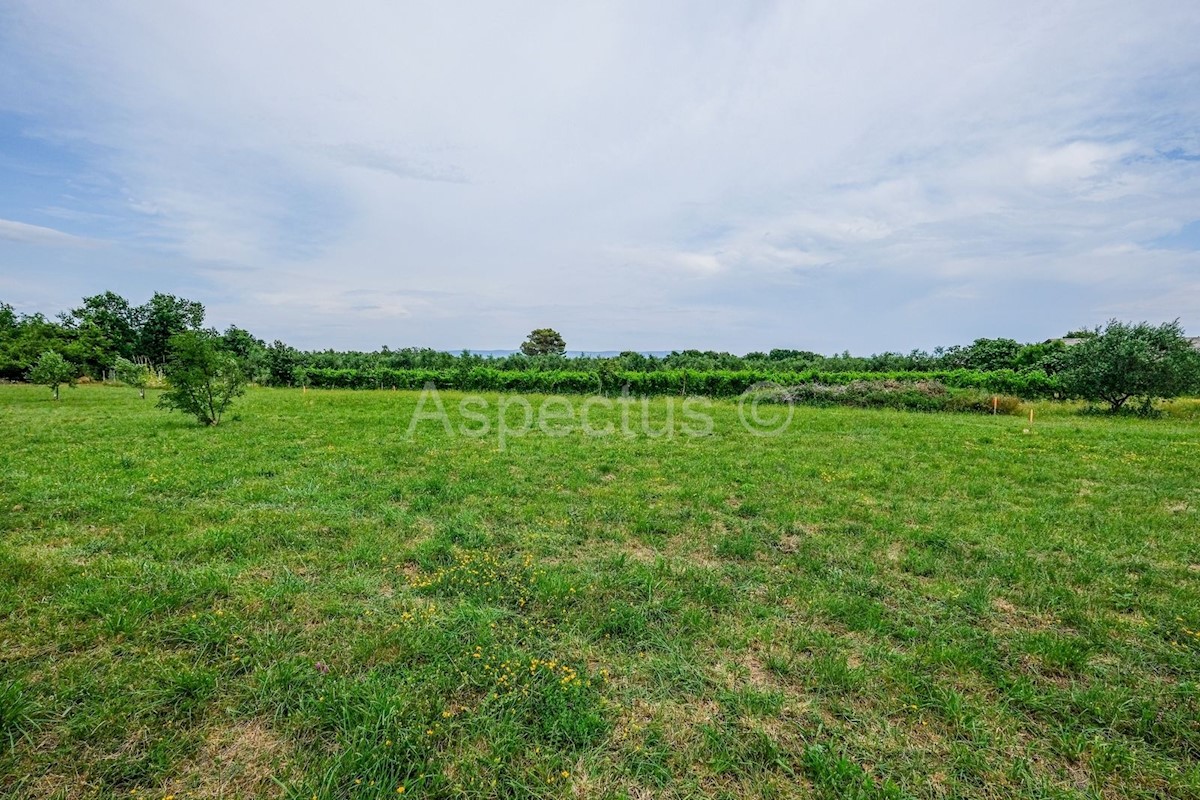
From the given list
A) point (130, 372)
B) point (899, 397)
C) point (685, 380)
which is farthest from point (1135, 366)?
point (130, 372)

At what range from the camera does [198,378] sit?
43.5 ft

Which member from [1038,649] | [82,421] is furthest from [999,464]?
[82,421]

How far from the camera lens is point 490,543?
5.66m

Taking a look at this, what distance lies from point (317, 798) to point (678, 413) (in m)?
17.1

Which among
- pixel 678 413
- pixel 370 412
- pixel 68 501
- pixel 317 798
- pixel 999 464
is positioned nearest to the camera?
pixel 317 798

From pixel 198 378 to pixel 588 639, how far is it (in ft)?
48.5

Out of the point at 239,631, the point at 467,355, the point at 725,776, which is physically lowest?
the point at 725,776

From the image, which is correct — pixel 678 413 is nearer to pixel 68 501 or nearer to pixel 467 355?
pixel 68 501

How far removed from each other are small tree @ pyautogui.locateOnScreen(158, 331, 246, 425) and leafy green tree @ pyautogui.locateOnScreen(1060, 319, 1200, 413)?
31784mm

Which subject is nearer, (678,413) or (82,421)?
(82,421)

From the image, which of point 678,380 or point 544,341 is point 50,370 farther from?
point 544,341

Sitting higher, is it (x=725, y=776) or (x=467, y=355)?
(x=467, y=355)

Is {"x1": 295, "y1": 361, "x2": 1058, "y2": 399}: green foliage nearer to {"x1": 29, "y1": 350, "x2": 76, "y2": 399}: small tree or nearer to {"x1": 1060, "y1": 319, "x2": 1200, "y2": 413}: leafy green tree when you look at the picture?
{"x1": 1060, "y1": 319, "x2": 1200, "y2": 413}: leafy green tree

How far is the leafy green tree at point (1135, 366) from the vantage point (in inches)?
714
